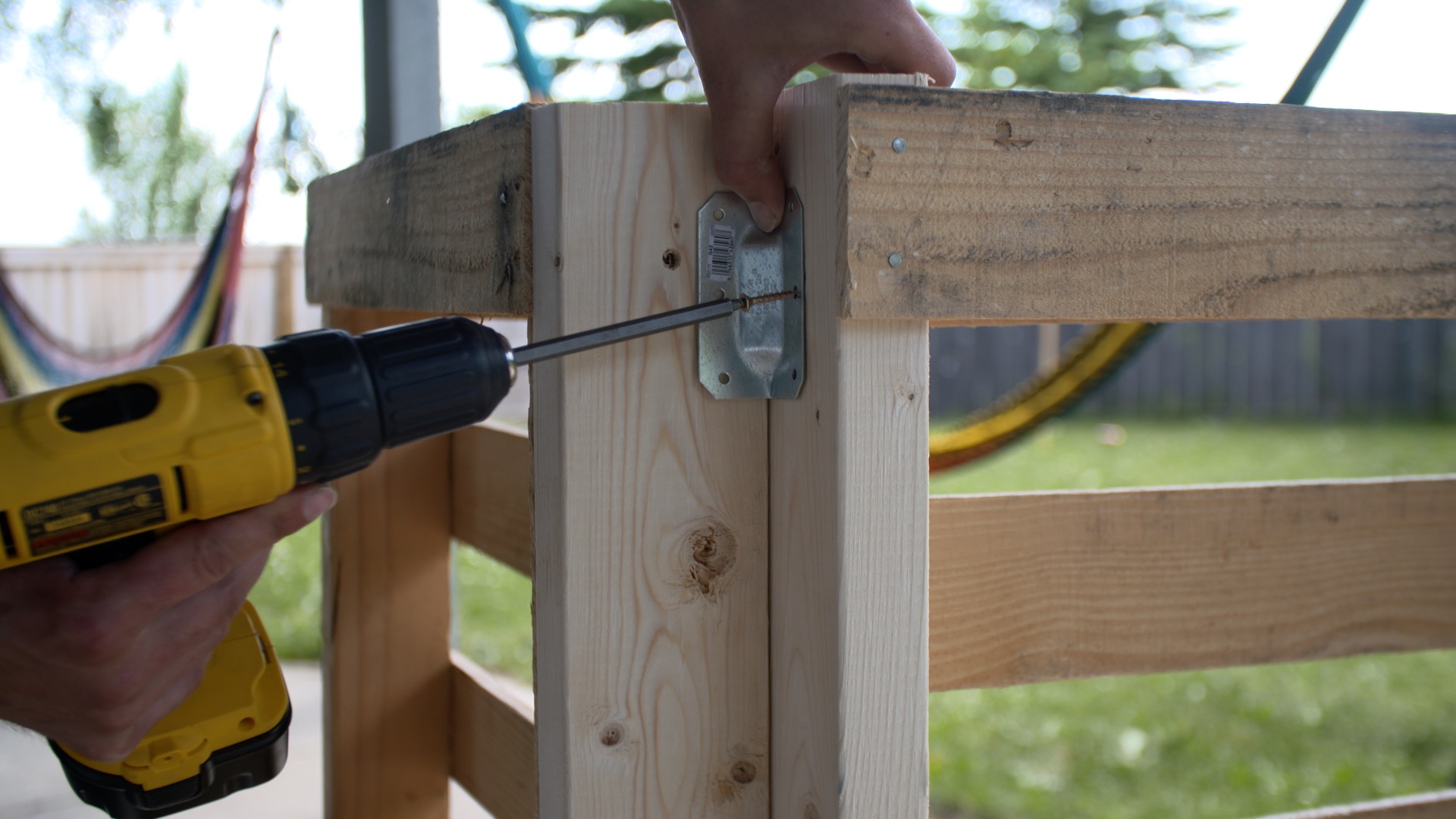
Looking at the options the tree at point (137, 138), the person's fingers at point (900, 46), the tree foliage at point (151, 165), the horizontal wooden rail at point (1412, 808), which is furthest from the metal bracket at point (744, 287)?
the tree foliage at point (151, 165)

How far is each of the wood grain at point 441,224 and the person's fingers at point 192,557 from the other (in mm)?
189

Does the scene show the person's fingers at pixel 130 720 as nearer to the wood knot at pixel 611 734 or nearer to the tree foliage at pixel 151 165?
the wood knot at pixel 611 734

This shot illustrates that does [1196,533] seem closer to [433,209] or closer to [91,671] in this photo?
[433,209]

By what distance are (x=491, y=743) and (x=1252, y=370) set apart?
10646 mm

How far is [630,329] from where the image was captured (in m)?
A: 0.62

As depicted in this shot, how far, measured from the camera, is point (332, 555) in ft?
3.98

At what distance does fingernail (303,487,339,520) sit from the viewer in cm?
72

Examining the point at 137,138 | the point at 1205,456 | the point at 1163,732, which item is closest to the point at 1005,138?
the point at 1163,732

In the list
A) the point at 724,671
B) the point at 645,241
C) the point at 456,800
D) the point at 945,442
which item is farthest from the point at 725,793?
the point at 456,800

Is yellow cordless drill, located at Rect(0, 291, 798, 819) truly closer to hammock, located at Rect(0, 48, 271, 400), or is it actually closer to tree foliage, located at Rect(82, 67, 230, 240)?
hammock, located at Rect(0, 48, 271, 400)

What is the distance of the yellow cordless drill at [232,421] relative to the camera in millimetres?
647

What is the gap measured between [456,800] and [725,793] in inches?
67.9

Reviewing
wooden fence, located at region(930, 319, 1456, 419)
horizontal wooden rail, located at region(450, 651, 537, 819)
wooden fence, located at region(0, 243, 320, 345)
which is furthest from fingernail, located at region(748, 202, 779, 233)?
wooden fence, located at region(930, 319, 1456, 419)

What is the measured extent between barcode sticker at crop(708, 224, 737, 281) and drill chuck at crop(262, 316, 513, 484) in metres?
0.15
